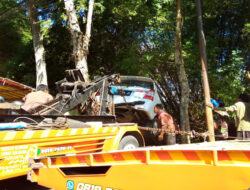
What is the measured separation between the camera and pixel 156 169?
6.80 feet

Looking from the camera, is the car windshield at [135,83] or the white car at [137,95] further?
the car windshield at [135,83]

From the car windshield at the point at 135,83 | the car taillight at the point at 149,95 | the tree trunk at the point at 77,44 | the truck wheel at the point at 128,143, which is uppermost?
the tree trunk at the point at 77,44

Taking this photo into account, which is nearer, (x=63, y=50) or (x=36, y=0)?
(x=36, y=0)

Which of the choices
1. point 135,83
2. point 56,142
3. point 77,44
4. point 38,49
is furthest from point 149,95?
point 38,49

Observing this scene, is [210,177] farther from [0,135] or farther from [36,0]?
[36,0]

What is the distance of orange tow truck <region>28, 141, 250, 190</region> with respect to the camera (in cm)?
178

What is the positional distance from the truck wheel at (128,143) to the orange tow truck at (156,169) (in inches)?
66.6

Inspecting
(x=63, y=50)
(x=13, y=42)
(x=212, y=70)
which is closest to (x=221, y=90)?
(x=212, y=70)

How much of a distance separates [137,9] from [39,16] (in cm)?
551

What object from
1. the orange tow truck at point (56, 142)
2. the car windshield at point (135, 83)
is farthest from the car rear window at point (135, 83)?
the orange tow truck at point (56, 142)

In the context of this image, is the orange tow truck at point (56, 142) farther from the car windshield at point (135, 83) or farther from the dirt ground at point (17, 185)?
the car windshield at point (135, 83)

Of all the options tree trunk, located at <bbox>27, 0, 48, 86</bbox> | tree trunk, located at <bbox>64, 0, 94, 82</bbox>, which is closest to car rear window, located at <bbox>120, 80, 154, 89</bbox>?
tree trunk, located at <bbox>64, 0, 94, 82</bbox>

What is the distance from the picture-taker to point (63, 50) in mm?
14344

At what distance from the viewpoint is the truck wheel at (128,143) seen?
4.47 meters
